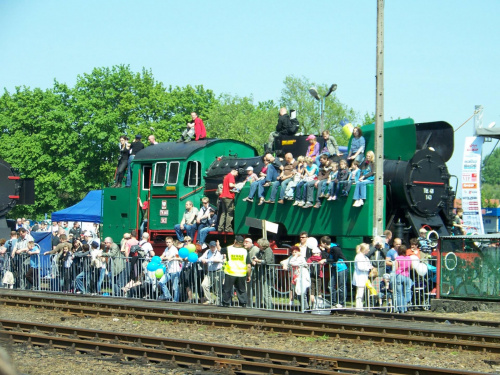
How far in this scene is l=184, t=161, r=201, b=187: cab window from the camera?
64.6ft

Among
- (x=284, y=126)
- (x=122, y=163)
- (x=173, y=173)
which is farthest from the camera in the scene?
(x=122, y=163)

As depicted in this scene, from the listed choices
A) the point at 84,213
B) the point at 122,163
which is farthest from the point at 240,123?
the point at 122,163

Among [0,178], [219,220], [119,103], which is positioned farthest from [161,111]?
[219,220]

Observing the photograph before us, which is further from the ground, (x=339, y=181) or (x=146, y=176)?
(x=146, y=176)

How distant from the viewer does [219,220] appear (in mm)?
18422

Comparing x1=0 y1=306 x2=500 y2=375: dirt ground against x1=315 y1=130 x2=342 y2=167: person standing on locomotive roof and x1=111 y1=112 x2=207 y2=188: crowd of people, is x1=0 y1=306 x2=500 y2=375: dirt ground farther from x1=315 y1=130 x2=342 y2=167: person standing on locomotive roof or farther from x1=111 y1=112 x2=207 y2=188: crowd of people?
x1=111 y1=112 x2=207 y2=188: crowd of people

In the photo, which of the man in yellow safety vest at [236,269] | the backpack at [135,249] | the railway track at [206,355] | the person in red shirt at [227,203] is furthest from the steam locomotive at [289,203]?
the railway track at [206,355]

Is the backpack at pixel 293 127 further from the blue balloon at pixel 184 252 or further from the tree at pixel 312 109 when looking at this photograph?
the tree at pixel 312 109

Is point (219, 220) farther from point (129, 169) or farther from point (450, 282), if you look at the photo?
point (450, 282)

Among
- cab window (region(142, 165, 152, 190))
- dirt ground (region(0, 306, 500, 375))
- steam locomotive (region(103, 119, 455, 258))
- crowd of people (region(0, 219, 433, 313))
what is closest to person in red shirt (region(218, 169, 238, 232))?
steam locomotive (region(103, 119, 455, 258))

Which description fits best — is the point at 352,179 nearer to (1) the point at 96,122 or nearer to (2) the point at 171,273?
(2) the point at 171,273

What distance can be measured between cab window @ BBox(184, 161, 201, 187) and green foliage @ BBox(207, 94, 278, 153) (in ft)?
112

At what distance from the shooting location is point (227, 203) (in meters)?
18.3

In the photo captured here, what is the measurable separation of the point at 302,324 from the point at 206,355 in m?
3.27
